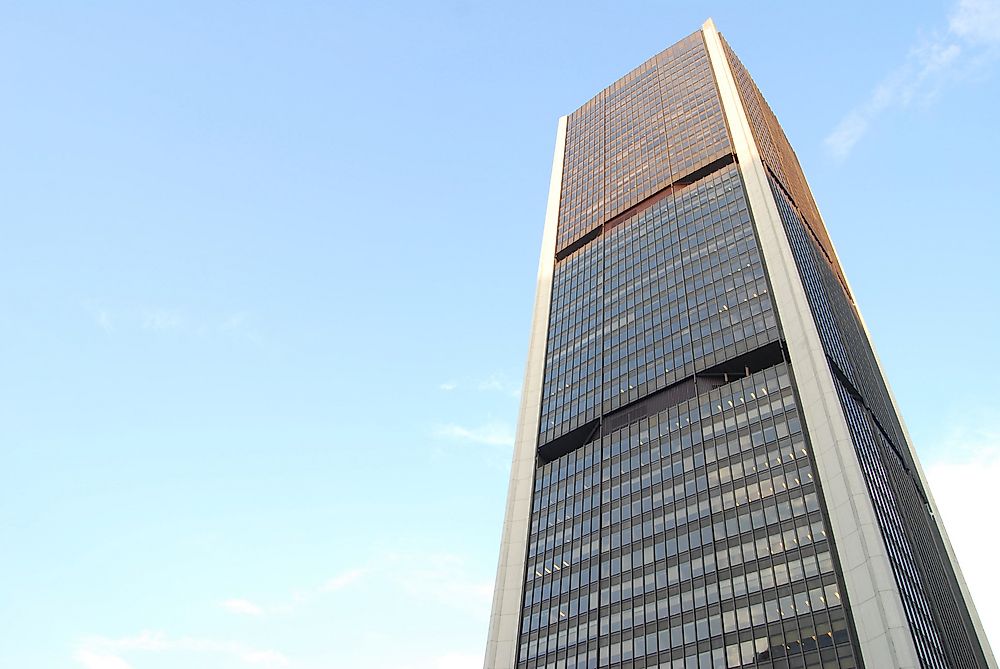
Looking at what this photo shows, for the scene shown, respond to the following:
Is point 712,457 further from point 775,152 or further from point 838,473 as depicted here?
point 775,152

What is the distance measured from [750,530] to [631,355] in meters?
37.8

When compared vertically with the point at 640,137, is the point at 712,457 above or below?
below

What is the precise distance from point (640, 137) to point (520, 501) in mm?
86151

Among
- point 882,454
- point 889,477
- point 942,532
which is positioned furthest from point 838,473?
point 942,532

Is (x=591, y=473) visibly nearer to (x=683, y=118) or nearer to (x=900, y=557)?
(x=900, y=557)

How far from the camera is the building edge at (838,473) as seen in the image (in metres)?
70.1

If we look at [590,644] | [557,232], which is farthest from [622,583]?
[557,232]

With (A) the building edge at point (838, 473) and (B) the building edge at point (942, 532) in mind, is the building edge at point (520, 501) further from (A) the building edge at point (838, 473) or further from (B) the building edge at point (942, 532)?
(B) the building edge at point (942, 532)

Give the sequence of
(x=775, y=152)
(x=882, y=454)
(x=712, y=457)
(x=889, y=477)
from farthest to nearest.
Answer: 1. (x=775, y=152)
2. (x=882, y=454)
3. (x=889, y=477)
4. (x=712, y=457)

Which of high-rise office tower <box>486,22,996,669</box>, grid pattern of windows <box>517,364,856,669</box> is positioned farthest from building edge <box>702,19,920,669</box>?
grid pattern of windows <box>517,364,856,669</box>

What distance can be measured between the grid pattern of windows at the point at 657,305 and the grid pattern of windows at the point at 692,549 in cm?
830

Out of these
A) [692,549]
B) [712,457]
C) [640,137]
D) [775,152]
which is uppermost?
[640,137]

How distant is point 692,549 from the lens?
290 feet

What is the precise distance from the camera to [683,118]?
161750 millimetres
